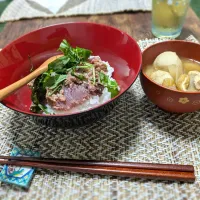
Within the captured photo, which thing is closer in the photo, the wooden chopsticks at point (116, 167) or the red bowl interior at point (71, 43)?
the wooden chopsticks at point (116, 167)

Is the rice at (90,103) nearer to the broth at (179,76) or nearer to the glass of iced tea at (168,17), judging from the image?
the broth at (179,76)

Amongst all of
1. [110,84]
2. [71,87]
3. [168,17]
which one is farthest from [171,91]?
[168,17]

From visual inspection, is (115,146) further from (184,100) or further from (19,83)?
(19,83)

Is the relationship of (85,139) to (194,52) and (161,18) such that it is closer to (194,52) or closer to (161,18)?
(194,52)

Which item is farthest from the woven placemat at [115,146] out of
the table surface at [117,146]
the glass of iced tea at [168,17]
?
the glass of iced tea at [168,17]

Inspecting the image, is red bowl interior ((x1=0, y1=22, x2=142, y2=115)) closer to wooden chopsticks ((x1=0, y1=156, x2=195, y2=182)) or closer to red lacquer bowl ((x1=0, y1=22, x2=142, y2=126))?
red lacquer bowl ((x1=0, y1=22, x2=142, y2=126))

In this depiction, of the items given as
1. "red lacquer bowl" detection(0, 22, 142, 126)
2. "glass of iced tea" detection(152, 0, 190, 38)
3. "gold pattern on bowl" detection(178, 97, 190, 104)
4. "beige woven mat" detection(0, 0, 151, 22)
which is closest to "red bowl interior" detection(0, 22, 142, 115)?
"red lacquer bowl" detection(0, 22, 142, 126)
